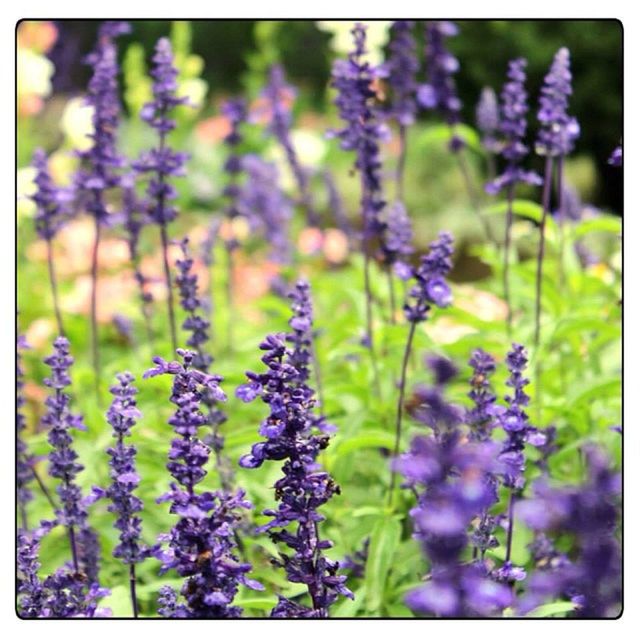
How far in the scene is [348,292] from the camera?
537 centimetres

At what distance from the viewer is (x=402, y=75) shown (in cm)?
503

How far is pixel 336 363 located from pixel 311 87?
10.5 meters

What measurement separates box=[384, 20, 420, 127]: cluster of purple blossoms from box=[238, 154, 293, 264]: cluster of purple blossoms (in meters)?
1.69

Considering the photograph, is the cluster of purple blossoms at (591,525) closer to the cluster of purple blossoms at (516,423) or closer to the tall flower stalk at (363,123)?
the cluster of purple blossoms at (516,423)

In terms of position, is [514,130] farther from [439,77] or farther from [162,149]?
[162,149]

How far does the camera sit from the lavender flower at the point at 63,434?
3215 millimetres

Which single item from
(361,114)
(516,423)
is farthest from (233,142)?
(516,423)

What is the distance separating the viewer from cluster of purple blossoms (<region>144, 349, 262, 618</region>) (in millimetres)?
2607

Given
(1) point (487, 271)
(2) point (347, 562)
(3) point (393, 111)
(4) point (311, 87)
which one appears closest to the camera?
(2) point (347, 562)

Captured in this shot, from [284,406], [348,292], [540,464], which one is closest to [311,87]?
[348,292]

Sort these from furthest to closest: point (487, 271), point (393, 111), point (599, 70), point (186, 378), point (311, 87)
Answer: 1. point (311, 87)
2. point (599, 70)
3. point (487, 271)
4. point (393, 111)
5. point (186, 378)

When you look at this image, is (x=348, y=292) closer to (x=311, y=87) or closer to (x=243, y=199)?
(x=243, y=199)

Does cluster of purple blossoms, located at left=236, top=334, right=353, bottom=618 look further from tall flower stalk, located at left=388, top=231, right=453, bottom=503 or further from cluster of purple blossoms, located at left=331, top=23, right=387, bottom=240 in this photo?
cluster of purple blossoms, located at left=331, top=23, right=387, bottom=240

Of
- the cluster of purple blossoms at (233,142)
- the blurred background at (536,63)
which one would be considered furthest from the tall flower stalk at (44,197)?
the blurred background at (536,63)
